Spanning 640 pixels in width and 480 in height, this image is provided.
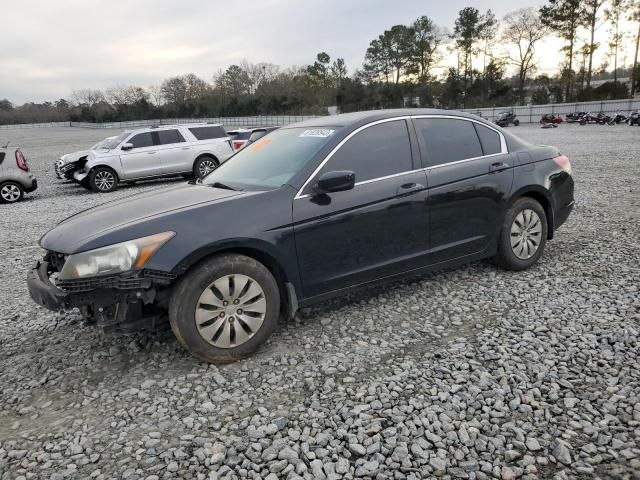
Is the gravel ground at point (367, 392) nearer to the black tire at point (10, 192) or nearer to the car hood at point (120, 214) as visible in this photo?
the car hood at point (120, 214)

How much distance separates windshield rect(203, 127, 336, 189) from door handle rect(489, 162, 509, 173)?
5.48 feet

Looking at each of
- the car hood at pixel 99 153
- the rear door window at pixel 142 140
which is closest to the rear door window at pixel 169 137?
the rear door window at pixel 142 140

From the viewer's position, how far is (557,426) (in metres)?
2.60

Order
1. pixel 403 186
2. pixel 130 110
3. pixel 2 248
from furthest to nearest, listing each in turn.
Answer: pixel 130 110 → pixel 2 248 → pixel 403 186

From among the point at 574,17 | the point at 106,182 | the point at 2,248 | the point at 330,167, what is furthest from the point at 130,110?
the point at 330,167

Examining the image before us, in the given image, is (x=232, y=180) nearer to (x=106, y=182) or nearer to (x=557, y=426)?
(x=557, y=426)

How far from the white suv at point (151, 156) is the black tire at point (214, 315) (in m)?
10.8

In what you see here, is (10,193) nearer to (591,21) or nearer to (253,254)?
(253,254)

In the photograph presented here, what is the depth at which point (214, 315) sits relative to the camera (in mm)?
3271

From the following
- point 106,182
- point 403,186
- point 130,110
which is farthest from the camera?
point 130,110

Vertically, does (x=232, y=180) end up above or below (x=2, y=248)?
above

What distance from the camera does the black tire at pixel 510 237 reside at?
470 centimetres

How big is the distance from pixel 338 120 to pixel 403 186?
0.85 m

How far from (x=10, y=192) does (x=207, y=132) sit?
5712 mm
